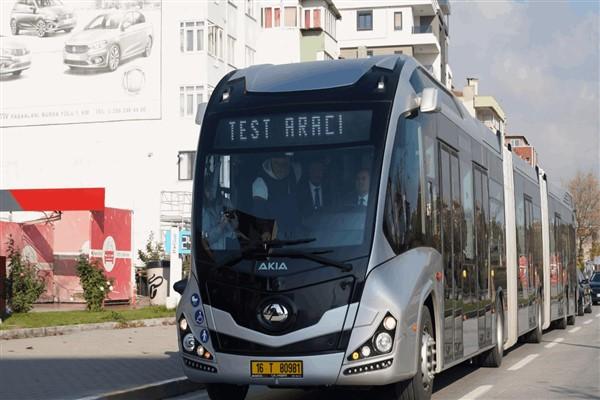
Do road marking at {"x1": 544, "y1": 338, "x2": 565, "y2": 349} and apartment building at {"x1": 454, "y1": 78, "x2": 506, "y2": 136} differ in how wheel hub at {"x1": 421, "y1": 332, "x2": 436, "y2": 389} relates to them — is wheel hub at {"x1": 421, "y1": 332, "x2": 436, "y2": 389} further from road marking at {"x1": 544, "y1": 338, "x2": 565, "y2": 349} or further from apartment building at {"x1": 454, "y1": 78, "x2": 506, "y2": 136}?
apartment building at {"x1": 454, "y1": 78, "x2": 506, "y2": 136}

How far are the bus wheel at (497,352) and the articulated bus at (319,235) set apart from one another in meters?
4.26

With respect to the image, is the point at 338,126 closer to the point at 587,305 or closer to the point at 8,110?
the point at 587,305

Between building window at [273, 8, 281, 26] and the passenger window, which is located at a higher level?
building window at [273, 8, 281, 26]

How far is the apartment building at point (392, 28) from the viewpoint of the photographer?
93.2 meters

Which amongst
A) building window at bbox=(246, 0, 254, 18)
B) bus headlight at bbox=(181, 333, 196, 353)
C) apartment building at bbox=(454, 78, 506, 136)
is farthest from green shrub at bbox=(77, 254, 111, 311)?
apartment building at bbox=(454, 78, 506, 136)

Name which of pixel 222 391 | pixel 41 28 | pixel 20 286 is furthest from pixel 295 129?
pixel 41 28

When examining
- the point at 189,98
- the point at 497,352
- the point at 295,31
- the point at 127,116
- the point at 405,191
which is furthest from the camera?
the point at 295,31

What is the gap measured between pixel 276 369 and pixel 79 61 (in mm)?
50564

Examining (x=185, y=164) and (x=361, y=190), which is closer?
(x=361, y=190)

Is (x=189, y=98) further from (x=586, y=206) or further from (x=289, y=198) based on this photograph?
(x=586, y=206)

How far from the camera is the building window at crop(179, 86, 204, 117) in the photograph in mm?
55938

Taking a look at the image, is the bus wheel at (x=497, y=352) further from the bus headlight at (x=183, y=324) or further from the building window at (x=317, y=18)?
the building window at (x=317, y=18)

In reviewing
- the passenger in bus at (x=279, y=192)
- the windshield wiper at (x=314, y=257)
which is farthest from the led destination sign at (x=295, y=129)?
the windshield wiper at (x=314, y=257)

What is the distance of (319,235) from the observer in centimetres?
1086
